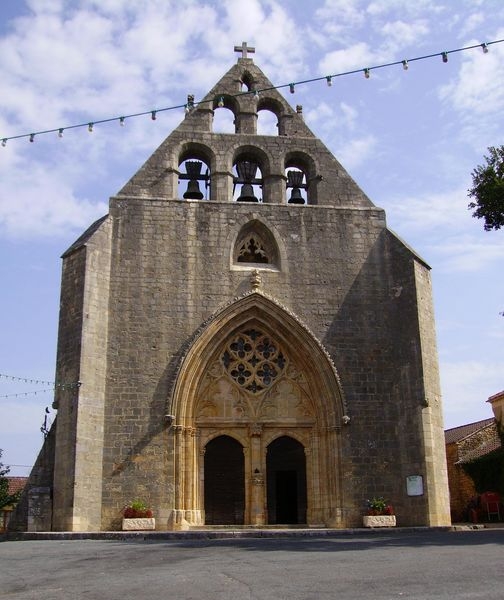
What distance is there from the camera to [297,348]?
16594mm

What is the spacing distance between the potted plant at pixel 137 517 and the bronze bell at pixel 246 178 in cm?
754

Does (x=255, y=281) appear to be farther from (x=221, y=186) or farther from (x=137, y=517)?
(x=137, y=517)

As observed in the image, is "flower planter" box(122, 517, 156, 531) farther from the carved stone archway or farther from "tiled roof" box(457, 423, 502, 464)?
"tiled roof" box(457, 423, 502, 464)

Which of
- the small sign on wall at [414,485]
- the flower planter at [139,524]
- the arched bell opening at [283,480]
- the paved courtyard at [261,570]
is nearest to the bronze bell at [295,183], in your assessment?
the arched bell opening at [283,480]

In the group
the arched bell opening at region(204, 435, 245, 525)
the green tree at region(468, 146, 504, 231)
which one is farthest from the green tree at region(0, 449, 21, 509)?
the green tree at region(468, 146, 504, 231)

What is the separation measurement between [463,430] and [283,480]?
12898 mm

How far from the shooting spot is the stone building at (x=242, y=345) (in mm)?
15250

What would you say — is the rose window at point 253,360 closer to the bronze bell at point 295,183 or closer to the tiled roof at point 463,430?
the bronze bell at point 295,183

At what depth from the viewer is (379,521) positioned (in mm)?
15164

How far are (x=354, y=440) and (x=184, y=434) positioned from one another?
3.58 metres

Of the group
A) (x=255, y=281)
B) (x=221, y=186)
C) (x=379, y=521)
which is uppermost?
(x=221, y=186)

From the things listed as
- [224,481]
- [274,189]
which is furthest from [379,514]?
[274,189]

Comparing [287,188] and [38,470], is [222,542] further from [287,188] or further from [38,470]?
[287,188]

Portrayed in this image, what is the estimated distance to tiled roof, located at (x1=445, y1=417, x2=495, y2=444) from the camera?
27806 millimetres
